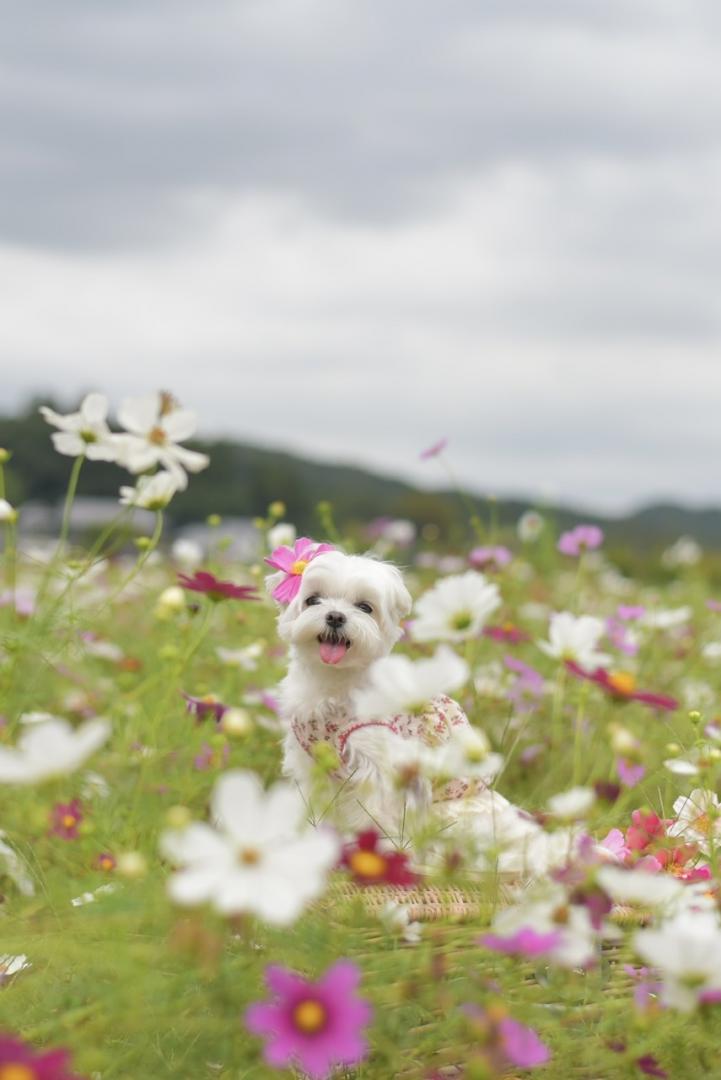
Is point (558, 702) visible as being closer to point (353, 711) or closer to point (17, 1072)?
point (353, 711)

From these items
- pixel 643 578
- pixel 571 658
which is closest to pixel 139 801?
pixel 571 658

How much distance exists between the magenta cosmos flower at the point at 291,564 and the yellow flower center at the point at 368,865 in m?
0.96

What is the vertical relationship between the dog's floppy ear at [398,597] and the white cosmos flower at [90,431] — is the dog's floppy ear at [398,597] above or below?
below

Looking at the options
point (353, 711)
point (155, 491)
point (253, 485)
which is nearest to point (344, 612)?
point (353, 711)

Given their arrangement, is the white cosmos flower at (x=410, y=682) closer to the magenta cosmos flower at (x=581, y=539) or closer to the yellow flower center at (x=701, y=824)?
the yellow flower center at (x=701, y=824)

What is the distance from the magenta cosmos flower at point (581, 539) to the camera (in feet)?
9.61

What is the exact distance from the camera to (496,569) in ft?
11.5

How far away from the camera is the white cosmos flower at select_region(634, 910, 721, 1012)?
111 cm

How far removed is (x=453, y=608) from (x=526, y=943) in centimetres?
44

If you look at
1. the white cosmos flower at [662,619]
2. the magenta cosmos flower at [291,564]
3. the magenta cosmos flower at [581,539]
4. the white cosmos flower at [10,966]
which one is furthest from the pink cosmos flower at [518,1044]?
the white cosmos flower at [662,619]

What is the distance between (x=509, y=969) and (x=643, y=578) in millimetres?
10286

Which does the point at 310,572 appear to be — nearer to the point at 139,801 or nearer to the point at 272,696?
the point at 139,801

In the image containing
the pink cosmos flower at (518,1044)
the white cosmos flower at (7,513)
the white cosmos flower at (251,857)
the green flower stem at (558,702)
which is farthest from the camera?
the white cosmos flower at (7,513)

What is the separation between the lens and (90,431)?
178cm
